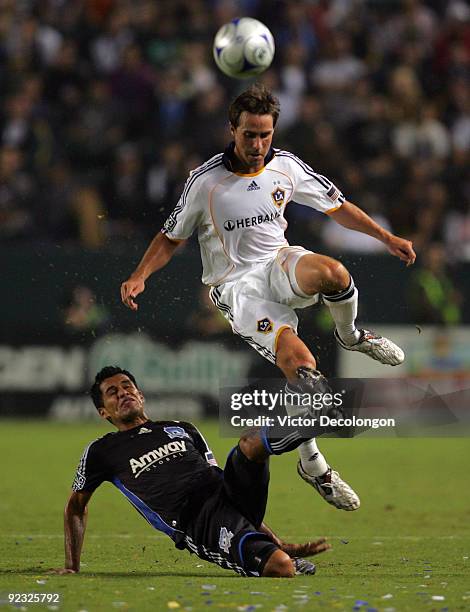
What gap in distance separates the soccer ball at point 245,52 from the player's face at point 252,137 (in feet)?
7.99

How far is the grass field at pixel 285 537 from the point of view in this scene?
260 inches

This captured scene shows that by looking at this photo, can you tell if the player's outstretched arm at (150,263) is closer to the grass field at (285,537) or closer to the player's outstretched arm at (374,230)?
the player's outstretched arm at (374,230)

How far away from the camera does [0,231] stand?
692 inches

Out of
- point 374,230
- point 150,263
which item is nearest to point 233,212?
point 150,263

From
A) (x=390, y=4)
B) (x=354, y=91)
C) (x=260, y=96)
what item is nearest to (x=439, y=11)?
(x=390, y=4)

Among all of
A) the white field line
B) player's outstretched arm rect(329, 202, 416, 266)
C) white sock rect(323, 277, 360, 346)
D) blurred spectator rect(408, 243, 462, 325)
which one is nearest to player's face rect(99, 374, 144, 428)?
white sock rect(323, 277, 360, 346)

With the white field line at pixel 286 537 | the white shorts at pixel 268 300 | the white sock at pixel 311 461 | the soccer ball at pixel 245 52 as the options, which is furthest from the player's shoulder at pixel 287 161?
the white field line at pixel 286 537

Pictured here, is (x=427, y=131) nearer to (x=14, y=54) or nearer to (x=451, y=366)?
(x=451, y=366)

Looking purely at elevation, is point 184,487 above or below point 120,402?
below

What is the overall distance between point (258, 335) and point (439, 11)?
13.6 m

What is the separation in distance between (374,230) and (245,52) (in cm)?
265

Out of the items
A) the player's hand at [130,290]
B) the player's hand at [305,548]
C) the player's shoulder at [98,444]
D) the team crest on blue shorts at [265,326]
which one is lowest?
the player's hand at [305,548]

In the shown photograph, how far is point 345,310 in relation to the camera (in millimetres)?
8344

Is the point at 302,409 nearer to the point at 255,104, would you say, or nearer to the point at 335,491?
the point at 335,491
